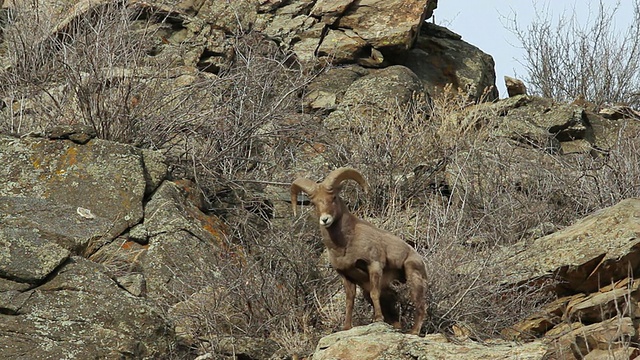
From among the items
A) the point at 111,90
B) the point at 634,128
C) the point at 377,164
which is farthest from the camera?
the point at 634,128

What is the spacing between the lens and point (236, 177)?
14062 mm

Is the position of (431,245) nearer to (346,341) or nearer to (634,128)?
(346,341)

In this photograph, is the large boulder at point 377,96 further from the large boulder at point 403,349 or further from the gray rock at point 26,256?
the large boulder at point 403,349

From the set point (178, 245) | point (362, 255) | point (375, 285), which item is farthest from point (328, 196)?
point (178, 245)

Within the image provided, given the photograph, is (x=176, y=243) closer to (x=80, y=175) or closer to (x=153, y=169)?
(x=153, y=169)

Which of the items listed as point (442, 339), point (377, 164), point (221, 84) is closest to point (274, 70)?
point (221, 84)

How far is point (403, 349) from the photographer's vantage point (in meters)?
8.41

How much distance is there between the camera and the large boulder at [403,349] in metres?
8.16

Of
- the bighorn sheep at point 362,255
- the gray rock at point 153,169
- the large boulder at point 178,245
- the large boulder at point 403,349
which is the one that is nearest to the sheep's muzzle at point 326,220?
the bighorn sheep at point 362,255

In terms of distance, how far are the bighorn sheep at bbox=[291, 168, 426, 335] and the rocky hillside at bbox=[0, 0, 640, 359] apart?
0.52m

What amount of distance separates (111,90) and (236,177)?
177 centimetres

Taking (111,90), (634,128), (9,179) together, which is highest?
(634,128)

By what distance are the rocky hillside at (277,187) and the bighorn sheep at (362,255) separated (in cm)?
52

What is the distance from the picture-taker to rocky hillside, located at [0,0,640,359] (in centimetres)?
918
